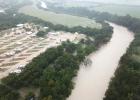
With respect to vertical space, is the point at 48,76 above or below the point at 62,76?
above

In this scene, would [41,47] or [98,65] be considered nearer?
[98,65]

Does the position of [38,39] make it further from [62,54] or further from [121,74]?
[121,74]

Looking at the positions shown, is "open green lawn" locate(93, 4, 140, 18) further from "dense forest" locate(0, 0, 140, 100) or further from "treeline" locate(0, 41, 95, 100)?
"treeline" locate(0, 41, 95, 100)

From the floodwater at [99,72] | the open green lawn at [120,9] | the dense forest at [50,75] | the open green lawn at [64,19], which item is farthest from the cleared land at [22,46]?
the open green lawn at [120,9]

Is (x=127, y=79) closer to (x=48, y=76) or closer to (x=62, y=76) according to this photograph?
(x=62, y=76)

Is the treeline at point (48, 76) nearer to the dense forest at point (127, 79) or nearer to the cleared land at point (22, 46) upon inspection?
the cleared land at point (22, 46)

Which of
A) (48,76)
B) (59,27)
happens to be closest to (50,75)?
(48,76)

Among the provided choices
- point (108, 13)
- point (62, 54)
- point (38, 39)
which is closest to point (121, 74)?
point (62, 54)

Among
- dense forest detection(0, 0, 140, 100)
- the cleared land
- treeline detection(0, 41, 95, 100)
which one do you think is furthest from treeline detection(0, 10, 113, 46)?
treeline detection(0, 41, 95, 100)
